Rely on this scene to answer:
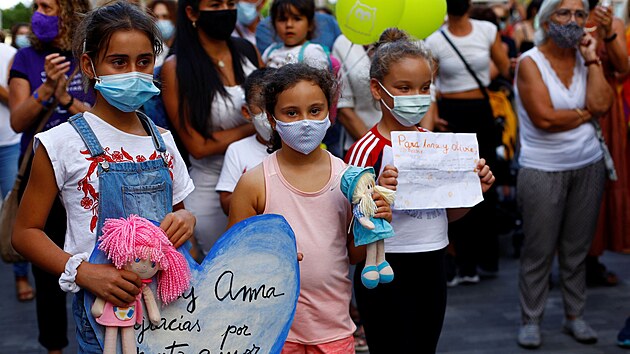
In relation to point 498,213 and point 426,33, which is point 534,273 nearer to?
point 426,33

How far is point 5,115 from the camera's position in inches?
209

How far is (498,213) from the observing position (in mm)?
7004

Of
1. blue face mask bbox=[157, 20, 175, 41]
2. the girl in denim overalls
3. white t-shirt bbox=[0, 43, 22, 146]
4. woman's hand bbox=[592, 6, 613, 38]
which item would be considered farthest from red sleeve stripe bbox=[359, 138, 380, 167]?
blue face mask bbox=[157, 20, 175, 41]

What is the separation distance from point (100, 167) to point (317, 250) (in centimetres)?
84

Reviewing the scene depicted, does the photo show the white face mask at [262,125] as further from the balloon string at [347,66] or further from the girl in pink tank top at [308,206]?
the balloon string at [347,66]

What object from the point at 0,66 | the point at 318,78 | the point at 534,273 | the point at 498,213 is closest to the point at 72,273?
the point at 318,78

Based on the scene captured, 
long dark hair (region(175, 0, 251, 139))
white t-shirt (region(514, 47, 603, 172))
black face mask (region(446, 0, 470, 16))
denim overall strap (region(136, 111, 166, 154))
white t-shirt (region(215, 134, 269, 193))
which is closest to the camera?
denim overall strap (region(136, 111, 166, 154))

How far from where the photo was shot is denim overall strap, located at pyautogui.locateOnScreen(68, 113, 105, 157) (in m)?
2.47

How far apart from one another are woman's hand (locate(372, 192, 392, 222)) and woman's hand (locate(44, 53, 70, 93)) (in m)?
1.80

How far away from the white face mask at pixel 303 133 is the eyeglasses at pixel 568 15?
7.73 ft

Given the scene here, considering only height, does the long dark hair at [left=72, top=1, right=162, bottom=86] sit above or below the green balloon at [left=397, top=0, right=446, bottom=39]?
above

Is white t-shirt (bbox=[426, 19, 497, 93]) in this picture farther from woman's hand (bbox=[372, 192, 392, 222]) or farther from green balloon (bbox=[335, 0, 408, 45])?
woman's hand (bbox=[372, 192, 392, 222])

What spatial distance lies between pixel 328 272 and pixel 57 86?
1879 mm

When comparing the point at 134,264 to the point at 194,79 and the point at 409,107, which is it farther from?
the point at 194,79
